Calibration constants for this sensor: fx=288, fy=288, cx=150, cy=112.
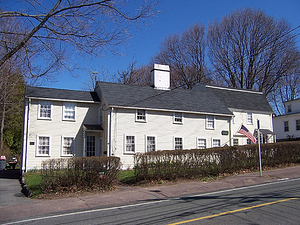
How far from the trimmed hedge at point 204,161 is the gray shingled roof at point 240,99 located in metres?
11.9

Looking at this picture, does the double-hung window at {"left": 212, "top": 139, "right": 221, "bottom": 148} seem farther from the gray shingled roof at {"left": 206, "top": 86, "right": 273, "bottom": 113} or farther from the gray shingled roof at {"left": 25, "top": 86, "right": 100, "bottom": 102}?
the gray shingled roof at {"left": 25, "top": 86, "right": 100, "bottom": 102}

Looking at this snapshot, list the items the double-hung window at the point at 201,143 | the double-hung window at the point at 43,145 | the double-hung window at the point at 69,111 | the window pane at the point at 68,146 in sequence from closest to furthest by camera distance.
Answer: the double-hung window at the point at 43,145, the window pane at the point at 68,146, the double-hung window at the point at 69,111, the double-hung window at the point at 201,143

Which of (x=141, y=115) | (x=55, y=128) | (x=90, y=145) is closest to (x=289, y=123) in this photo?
(x=141, y=115)

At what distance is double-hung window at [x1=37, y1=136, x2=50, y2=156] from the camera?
799 inches

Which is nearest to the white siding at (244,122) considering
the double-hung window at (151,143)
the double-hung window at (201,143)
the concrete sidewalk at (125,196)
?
the double-hung window at (201,143)

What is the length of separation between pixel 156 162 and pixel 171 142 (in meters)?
9.63

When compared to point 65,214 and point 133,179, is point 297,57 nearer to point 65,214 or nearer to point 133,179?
point 133,179

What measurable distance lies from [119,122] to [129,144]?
1.78 metres

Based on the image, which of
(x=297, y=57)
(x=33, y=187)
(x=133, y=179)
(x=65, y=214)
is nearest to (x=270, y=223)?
(x=65, y=214)

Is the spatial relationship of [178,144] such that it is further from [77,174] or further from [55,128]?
[77,174]

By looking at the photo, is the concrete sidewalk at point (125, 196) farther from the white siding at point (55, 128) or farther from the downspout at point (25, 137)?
the downspout at point (25, 137)

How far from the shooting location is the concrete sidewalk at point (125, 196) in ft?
29.6

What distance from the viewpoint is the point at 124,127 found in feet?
69.1

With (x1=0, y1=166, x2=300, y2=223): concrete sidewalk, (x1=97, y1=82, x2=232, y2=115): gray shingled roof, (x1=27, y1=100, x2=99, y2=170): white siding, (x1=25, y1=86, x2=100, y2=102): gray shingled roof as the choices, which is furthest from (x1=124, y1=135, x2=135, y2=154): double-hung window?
(x1=0, y1=166, x2=300, y2=223): concrete sidewalk
